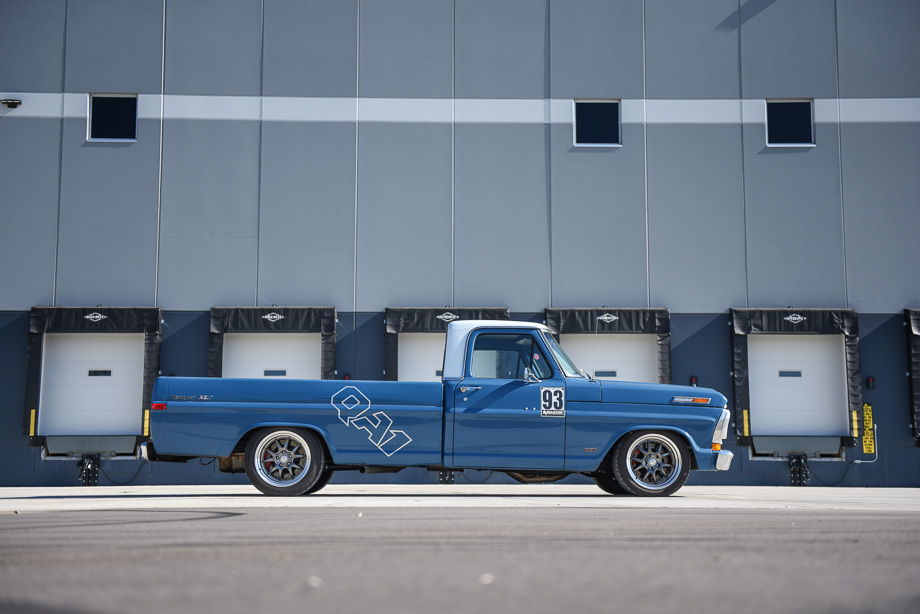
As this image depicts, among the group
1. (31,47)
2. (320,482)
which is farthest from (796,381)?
(31,47)

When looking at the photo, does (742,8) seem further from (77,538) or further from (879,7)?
(77,538)

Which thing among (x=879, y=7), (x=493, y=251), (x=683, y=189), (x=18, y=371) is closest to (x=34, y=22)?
(x=18, y=371)

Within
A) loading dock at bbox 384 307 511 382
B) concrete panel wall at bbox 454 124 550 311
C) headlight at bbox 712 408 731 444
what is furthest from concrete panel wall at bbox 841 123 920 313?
headlight at bbox 712 408 731 444

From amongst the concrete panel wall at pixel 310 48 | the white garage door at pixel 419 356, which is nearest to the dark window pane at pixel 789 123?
the white garage door at pixel 419 356

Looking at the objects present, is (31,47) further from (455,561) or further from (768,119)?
(455,561)

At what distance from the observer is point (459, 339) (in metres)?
11.5

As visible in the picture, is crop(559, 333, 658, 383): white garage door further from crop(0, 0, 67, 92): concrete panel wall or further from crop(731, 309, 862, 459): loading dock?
crop(0, 0, 67, 92): concrete panel wall

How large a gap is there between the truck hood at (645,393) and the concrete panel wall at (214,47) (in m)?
12.1

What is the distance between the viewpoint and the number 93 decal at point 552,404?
11.2 metres

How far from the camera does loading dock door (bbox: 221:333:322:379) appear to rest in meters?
19.8

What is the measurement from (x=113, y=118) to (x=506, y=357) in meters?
12.7

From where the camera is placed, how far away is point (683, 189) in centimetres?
2025

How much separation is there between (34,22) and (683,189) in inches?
551

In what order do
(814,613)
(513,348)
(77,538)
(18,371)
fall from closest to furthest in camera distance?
(814,613)
(77,538)
(513,348)
(18,371)
